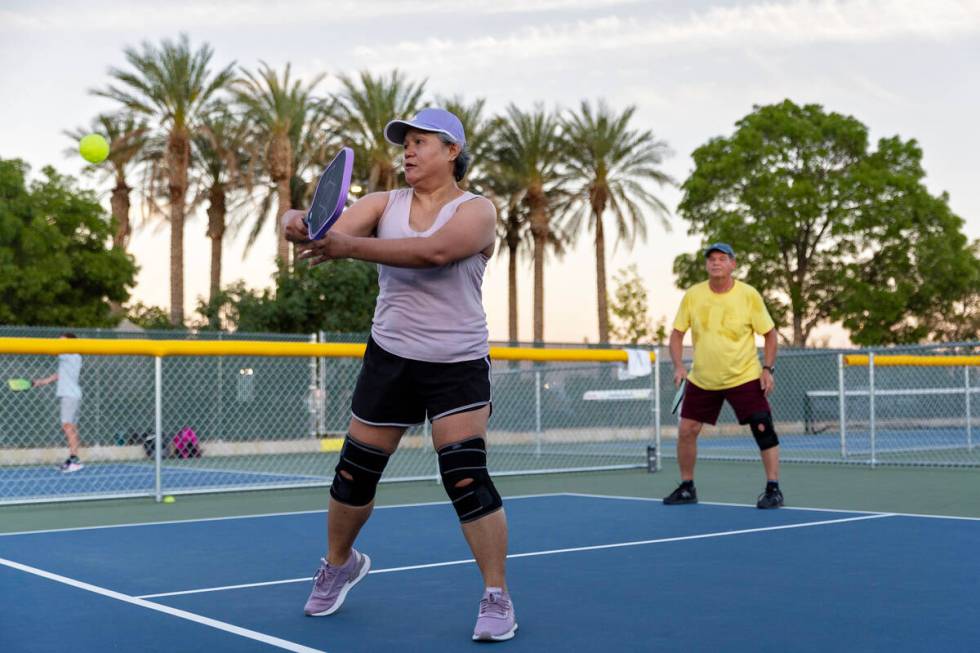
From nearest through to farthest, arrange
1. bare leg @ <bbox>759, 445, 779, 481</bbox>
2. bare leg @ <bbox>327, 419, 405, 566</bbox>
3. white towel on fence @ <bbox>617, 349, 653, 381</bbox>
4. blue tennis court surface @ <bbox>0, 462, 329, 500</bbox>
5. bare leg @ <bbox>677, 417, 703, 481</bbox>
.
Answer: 1. bare leg @ <bbox>327, 419, 405, 566</bbox>
2. bare leg @ <bbox>759, 445, 779, 481</bbox>
3. bare leg @ <bbox>677, 417, 703, 481</bbox>
4. blue tennis court surface @ <bbox>0, 462, 329, 500</bbox>
5. white towel on fence @ <bbox>617, 349, 653, 381</bbox>

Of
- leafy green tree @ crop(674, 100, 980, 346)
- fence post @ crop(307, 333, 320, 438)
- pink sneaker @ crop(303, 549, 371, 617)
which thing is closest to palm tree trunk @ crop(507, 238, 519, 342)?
leafy green tree @ crop(674, 100, 980, 346)

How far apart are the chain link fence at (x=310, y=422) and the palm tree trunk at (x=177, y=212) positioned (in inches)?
476

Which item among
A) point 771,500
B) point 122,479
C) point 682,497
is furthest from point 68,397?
point 771,500

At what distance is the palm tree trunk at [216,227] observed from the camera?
1492 inches

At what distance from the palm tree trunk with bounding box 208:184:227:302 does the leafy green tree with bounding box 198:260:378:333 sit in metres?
8.77

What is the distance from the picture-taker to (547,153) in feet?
123

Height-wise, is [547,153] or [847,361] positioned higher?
[547,153]

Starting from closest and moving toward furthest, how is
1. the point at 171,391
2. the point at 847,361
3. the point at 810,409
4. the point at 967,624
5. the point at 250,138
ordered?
1. the point at 967,624
2. the point at 847,361
3. the point at 171,391
4. the point at 810,409
5. the point at 250,138

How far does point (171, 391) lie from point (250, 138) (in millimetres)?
16872

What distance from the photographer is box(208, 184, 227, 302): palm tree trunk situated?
124 ft

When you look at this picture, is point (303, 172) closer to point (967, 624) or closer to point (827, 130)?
point (827, 130)

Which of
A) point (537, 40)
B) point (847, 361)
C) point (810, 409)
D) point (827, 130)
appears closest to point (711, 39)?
point (537, 40)

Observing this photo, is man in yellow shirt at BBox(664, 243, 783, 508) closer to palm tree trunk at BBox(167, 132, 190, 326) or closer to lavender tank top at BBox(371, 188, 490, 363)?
lavender tank top at BBox(371, 188, 490, 363)

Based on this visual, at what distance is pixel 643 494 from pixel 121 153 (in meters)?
25.4
